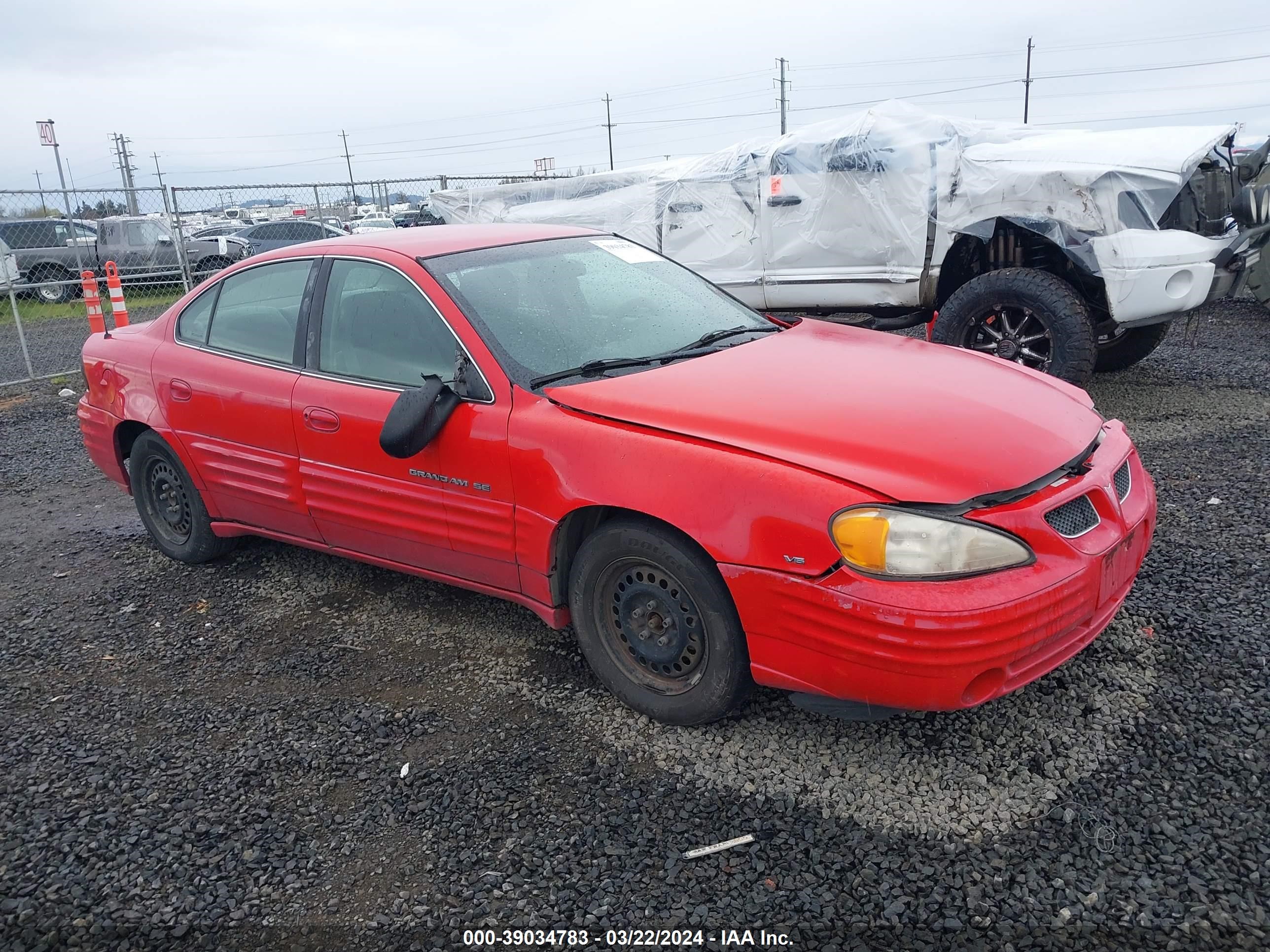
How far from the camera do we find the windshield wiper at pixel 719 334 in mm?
3561

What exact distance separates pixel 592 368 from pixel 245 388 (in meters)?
1.64

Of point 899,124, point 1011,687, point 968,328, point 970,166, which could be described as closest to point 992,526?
point 1011,687

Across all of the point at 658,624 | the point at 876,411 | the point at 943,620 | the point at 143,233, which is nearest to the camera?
the point at 943,620

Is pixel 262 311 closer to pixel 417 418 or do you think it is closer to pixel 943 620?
pixel 417 418

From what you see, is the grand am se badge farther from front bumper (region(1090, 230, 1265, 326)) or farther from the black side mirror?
front bumper (region(1090, 230, 1265, 326))

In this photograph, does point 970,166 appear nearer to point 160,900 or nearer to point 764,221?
point 764,221

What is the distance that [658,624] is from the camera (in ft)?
10.0

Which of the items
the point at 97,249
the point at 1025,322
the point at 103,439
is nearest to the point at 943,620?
the point at 103,439

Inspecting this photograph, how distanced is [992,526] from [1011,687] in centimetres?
47

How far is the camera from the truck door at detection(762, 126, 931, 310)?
22.8ft

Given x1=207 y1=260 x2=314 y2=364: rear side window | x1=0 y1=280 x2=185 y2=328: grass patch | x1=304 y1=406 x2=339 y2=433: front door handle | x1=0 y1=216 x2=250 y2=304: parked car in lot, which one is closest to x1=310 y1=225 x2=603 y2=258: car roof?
x1=207 y1=260 x2=314 y2=364: rear side window

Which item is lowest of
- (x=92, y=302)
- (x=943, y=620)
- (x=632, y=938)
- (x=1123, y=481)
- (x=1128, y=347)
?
(x=632, y=938)

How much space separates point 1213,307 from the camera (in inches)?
417

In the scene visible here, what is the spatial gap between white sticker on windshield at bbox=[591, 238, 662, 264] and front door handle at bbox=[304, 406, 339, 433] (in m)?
1.34
